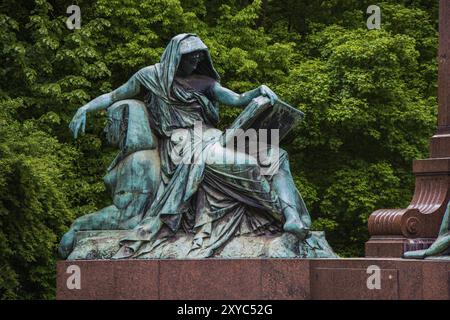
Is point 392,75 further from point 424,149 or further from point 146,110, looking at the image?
point 146,110

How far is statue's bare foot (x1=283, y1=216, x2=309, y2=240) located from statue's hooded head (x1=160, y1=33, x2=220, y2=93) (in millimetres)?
2316

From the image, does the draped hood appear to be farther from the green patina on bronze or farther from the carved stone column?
the carved stone column

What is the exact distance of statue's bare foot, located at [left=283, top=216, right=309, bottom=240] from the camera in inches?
562

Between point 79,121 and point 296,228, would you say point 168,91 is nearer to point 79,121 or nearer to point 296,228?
point 79,121

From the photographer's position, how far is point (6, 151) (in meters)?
22.6

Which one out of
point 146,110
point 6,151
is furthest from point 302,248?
point 6,151

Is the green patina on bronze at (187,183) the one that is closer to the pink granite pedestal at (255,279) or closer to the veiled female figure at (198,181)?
the veiled female figure at (198,181)

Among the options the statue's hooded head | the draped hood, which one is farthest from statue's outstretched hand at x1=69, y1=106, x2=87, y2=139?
the statue's hooded head

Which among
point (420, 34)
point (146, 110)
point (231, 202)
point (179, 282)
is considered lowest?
point (179, 282)

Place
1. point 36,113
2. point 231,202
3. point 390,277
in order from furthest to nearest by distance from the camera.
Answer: point 36,113 < point 231,202 < point 390,277

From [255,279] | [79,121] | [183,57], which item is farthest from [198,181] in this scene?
[79,121]

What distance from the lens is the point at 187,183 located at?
14.7 metres

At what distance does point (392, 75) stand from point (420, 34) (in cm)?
239

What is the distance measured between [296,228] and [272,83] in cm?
1534
